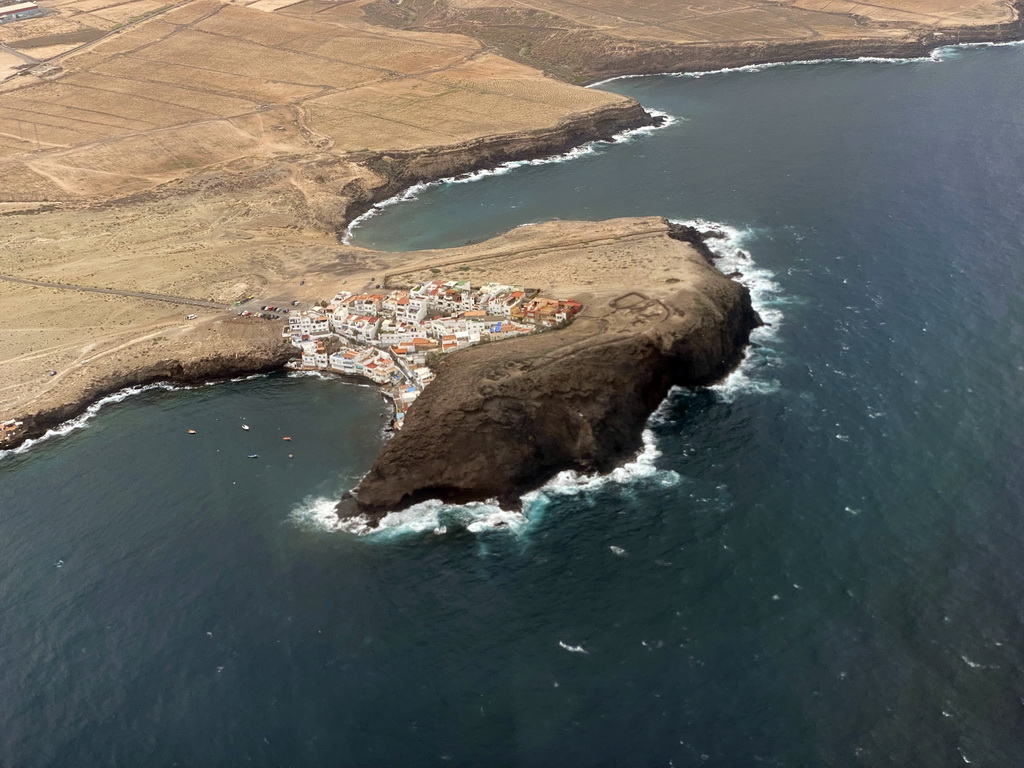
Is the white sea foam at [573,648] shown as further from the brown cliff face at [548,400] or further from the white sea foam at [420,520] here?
the brown cliff face at [548,400]

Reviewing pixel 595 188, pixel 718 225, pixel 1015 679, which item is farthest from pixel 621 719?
pixel 595 188

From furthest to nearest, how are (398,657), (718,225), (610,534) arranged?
(718,225), (610,534), (398,657)

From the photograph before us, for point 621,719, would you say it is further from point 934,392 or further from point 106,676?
point 934,392

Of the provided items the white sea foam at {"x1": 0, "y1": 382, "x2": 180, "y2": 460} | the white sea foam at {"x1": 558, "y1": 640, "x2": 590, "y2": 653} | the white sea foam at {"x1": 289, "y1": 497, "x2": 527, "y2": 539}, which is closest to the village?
the white sea foam at {"x1": 289, "y1": 497, "x2": 527, "y2": 539}

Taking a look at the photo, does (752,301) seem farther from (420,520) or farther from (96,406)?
(96,406)

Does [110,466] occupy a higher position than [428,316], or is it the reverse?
[428,316]

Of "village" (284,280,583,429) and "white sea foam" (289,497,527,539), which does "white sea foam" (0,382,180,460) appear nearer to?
"village" (284,280,583,429)

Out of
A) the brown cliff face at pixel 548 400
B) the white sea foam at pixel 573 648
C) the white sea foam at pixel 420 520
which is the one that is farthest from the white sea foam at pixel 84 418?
the white sea foam at pixel 573 648
